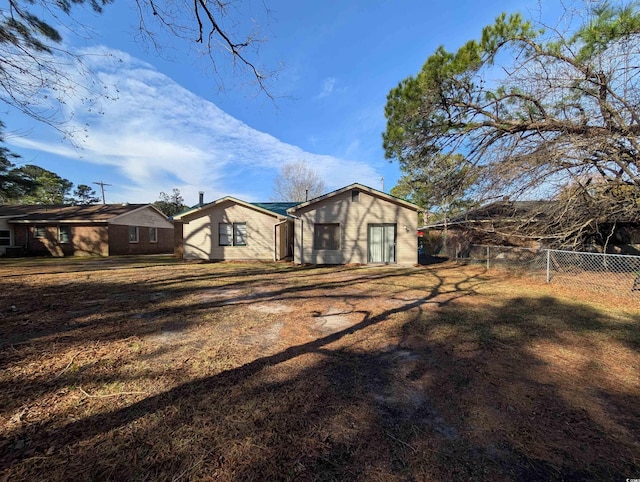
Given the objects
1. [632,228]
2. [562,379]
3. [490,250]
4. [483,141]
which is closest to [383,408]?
[562,379]

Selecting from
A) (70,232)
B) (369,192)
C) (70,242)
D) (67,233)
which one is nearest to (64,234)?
(67,233)

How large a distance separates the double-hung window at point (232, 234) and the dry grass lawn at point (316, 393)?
9839 mm

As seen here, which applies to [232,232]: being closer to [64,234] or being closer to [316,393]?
[64,234]

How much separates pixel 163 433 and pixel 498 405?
2.81 meters

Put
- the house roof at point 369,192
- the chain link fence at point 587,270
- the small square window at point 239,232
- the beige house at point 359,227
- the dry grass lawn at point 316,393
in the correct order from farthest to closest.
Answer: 1. the small square window at point 239,232
2. the beige house at point 359,227
3. the house roof at point 369,192
4. the chain link fence at point 587,270
5. the dry grass lawn at point 316,393

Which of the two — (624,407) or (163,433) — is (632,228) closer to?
(624,407)

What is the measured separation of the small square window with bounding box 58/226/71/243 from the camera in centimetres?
1905

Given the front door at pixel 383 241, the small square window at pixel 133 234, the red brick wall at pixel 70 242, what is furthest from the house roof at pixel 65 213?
the front door at pixel 383 241

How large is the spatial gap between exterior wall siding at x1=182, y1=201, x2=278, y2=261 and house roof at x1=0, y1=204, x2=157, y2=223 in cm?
749

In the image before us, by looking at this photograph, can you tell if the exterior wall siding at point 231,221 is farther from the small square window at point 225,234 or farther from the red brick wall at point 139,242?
the red brick wall at point 139,242

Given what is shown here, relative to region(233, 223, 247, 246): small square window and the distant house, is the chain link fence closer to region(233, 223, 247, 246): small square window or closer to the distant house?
region(233, 223, 247, 246): small square window

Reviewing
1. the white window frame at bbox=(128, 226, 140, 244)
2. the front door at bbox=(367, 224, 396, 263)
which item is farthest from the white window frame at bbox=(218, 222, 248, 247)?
the white window frame at bbox=(128, 226, 140, 244)

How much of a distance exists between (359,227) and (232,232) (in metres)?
6.93

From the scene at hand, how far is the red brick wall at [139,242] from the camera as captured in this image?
18750mm
